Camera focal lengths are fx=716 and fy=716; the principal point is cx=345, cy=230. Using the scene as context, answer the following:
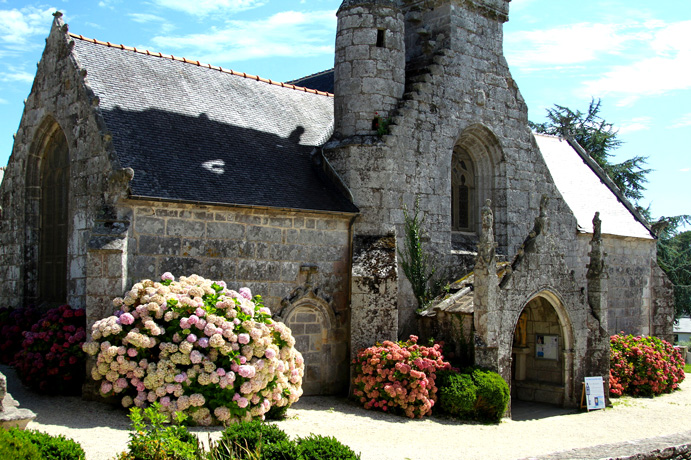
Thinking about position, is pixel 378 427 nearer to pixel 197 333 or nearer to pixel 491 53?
pixel 197 333

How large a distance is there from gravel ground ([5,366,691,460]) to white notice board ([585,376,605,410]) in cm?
29

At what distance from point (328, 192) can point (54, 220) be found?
5.38 m

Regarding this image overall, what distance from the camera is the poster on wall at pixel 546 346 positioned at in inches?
592

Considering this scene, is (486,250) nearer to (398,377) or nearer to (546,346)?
(398,377)

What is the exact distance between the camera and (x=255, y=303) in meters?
11.6

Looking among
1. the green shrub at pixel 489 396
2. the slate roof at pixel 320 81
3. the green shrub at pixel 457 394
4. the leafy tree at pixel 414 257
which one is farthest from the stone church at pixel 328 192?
the slate roof at pixel 320 81

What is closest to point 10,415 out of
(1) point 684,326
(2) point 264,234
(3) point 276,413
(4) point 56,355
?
(4) point 56,355

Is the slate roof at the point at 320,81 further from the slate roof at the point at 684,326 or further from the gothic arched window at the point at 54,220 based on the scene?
the slate roof at the point at 684,326

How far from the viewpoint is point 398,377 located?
485 inches

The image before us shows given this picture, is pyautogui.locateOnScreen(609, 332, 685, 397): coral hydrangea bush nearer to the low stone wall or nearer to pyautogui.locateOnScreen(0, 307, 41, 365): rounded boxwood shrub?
the low stone wall

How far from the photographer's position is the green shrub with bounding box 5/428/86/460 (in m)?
6.72

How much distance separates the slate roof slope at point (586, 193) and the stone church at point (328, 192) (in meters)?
2.52

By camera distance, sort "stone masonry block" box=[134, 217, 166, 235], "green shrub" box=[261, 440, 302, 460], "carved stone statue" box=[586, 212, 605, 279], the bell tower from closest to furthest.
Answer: "green shrub" box=[261, 440, 302, 460] → "stone masonry block" box=[134, 217, 166, 235] → the bell tower → "carved stone statue" box=[586, 212, 605, 279]

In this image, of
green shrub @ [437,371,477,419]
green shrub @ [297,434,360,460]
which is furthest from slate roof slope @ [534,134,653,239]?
green shrub @ [297,434,360,460]
